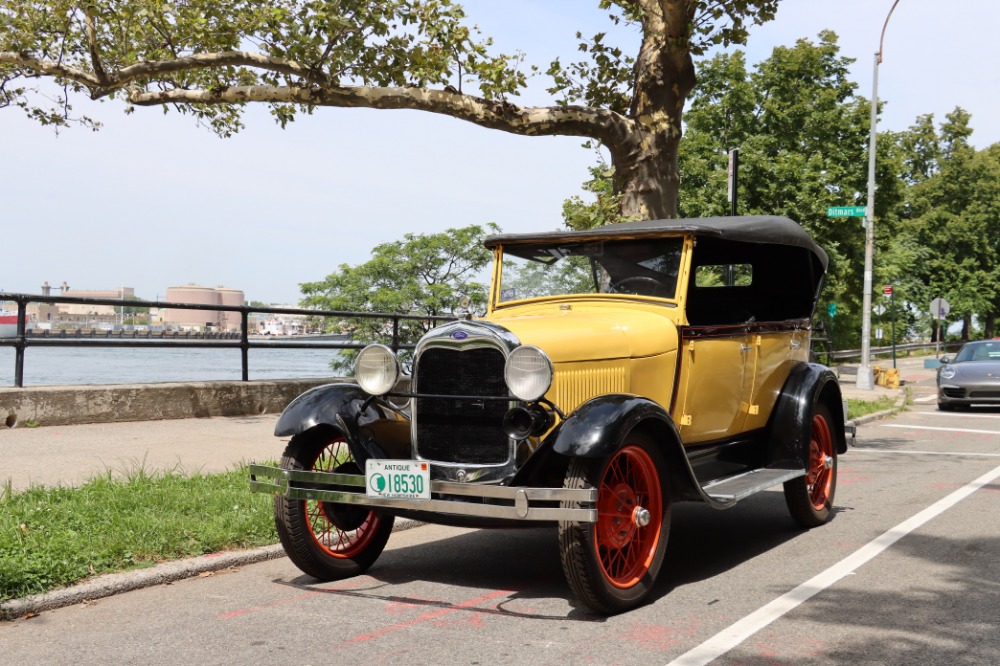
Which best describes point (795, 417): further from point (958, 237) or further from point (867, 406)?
point (958, 237)

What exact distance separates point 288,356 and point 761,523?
26.4 ft

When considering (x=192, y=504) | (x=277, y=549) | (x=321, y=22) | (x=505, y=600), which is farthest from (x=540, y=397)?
(x=321, y=22)

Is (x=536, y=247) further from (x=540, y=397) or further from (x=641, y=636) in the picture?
(x=641, y=636)

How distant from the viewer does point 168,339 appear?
12.2 metres

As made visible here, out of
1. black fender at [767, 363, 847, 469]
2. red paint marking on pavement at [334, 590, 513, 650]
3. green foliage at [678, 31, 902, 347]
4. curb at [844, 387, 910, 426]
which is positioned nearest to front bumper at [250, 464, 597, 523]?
red paint marking on pavement at [334, 590, 513, 650]

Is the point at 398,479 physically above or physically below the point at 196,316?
below

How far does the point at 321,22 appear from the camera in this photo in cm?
1209

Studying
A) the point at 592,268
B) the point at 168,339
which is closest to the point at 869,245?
the point at 168,339

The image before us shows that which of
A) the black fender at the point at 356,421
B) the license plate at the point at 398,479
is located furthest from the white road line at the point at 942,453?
the license plate at the point at 398,479

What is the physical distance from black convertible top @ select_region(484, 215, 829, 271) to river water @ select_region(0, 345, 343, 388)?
6195mm

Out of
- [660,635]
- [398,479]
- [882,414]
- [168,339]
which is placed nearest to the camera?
[660,635]

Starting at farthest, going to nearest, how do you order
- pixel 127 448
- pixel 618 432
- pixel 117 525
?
1. pixel 127 448
2. pixel 117 525
3. pixel 618 432

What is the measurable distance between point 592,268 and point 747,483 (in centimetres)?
173

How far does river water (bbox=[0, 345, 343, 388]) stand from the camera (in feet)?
36.0
